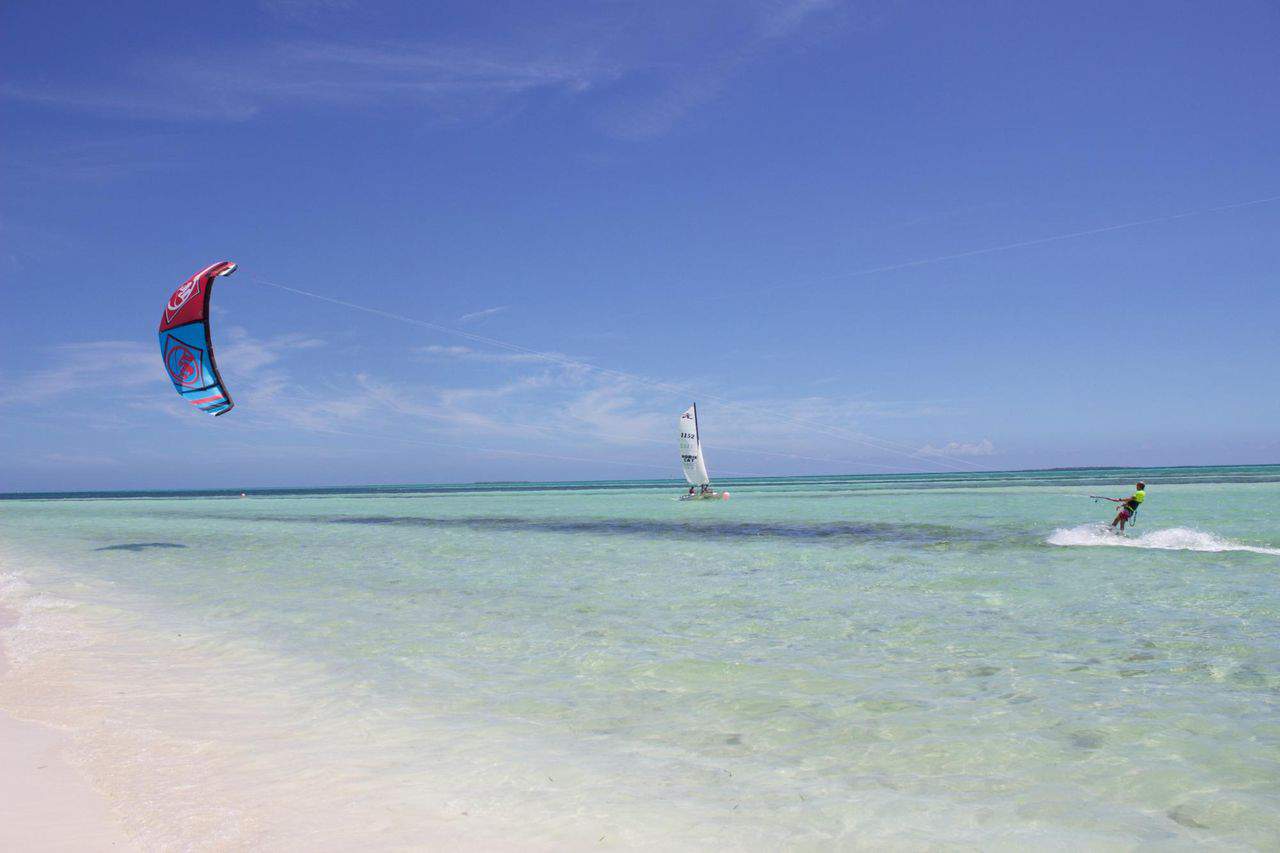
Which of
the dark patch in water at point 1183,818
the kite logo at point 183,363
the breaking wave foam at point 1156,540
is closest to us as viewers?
the dark patch in water at point 1183,818

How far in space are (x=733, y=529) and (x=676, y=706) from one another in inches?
1021

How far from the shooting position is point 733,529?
3362cm

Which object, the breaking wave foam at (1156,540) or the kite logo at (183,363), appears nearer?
the breaking wave foam at (1156,540)

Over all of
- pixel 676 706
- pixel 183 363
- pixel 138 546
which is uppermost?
pixel 183 363

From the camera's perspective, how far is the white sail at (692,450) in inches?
2224

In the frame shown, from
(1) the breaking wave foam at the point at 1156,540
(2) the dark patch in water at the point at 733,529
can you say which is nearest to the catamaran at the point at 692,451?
(2) the dark patch in water at the point at 733,529

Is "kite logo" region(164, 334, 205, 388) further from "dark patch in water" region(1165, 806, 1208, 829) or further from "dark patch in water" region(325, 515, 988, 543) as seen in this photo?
"dark patch in water" region(1165, 806, 1208, 829)

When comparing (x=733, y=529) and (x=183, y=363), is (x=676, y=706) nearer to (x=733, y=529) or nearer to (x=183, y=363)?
(x=183, y=363)

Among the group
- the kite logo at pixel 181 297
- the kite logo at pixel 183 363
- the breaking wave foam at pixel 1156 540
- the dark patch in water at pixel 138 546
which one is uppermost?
the kite logo at pixel 181 297

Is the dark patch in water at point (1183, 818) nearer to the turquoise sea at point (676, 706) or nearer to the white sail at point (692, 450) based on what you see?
the turquoise sea at point (676, 706)

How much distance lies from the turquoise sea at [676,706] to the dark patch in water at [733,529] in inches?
398

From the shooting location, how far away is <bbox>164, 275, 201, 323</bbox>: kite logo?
23.1 meters

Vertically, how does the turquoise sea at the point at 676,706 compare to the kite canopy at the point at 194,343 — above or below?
below

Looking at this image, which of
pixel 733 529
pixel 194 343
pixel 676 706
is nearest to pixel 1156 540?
pixel 733 529
